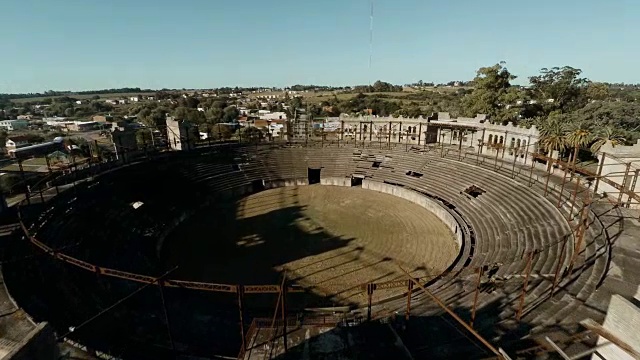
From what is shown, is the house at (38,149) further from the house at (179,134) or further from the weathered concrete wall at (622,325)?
the weathered concrete wall at (622,325)

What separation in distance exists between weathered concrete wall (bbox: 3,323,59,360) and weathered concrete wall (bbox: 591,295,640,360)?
14.0 meters

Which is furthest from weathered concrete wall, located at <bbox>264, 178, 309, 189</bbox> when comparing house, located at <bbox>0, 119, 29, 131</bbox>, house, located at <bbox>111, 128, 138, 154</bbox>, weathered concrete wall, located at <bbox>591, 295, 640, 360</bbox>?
house, located at <bbox>0, 119, 29, 131</bbox>

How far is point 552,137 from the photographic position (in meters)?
35.7

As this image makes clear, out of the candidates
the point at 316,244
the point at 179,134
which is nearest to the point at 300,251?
the point at 316,244

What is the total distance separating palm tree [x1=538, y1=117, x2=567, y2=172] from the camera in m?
35.4

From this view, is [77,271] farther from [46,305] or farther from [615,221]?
[615,221]

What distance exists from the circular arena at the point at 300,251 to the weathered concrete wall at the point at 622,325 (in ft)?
12.1

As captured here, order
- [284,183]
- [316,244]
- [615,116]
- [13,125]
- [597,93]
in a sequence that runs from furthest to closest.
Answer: [13,125], [597,93], [615,116], [284,183], [316,244]

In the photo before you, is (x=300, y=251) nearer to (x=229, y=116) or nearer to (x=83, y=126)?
(x=229, y=116)

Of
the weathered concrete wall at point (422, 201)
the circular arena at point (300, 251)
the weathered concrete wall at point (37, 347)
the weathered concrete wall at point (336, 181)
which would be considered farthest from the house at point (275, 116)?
the weathered concrete wall at point (37, 347)

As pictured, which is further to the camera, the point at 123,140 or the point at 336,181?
the point at 336,181

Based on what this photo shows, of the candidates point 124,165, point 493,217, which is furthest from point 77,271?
point 493,217

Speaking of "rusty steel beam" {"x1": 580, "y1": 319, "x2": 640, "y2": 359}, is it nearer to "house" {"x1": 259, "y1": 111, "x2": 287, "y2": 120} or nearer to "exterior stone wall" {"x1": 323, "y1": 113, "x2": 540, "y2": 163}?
"exterior stone wall" {"x1": 323, "y1": 113, "x2": 540, "y2": 163}

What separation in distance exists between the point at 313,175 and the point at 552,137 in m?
27.3
